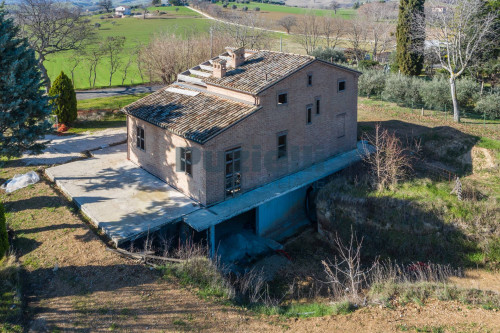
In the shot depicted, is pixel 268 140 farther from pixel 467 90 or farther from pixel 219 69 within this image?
pixel 467 90

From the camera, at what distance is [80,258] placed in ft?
54.1

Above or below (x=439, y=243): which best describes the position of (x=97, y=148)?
above

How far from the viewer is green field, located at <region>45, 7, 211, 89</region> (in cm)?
6450

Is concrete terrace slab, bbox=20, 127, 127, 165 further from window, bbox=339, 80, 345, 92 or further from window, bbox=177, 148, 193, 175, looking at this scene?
window, bbox=339, 80, 345, 92

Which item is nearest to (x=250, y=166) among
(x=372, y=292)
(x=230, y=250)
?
(x=230, y=250)

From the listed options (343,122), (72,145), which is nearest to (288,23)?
(343,122)

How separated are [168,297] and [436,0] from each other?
32.2m

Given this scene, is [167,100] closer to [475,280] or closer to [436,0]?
[475,280]

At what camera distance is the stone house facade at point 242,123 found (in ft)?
65.5

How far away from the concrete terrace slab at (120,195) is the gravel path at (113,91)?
23.9 m

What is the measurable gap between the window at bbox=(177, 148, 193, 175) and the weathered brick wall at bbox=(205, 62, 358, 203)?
1309 mm

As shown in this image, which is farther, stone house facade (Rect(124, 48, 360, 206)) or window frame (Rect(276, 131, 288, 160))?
window frame (Rect(276, 131, 288, 160))

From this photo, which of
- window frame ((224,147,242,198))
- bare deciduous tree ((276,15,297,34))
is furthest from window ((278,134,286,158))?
bare deciduous tree ((276,15,297,34))

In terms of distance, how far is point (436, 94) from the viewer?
115 ft
